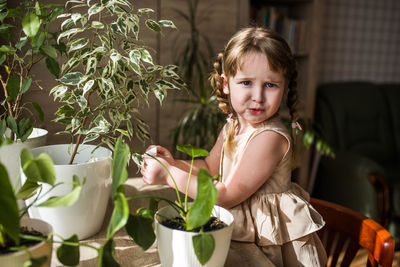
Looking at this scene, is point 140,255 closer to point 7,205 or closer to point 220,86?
point 7,205

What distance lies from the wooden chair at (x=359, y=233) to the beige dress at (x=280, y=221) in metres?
0.12

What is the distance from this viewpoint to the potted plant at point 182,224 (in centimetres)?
57

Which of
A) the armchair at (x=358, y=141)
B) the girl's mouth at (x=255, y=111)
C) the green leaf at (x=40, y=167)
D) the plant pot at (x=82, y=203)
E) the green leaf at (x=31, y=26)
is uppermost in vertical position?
the green leaf at (x=31, y=26)

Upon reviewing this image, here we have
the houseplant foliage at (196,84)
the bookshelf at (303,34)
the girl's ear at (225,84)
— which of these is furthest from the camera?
the bookshelf at (303,34)

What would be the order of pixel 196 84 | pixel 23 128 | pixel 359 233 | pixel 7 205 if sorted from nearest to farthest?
pixel 7 205
pixel 23 128
pixel 359 233
pixel 196 84

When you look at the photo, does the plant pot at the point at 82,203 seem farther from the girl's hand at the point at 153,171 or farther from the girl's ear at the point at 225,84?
the girl's ear at the point at 225,84

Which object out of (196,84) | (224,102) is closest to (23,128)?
(224,102)

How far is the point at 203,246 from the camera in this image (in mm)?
616

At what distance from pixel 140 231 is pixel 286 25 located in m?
2.65

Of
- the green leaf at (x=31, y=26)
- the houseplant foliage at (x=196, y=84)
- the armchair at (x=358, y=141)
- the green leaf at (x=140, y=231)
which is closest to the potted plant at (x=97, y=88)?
the green leaf at (x=31, y=26)

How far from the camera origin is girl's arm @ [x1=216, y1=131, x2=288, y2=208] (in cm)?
90

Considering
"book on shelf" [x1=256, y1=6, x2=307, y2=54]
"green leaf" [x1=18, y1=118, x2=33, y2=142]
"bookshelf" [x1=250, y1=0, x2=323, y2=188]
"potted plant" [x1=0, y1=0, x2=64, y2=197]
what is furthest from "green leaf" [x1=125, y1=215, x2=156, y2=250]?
"book on shelf" [x1=256, y1=6, x2=307, y2=54]

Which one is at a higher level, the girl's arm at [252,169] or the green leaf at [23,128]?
the green leaf at [23,128]

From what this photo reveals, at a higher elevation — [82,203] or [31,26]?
[31,26]
